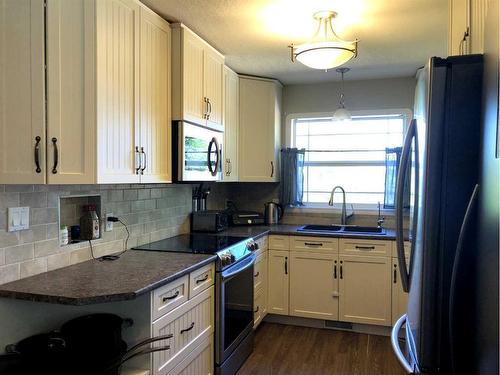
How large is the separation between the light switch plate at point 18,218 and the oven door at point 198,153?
100 centimetres

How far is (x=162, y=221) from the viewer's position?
3.06 m

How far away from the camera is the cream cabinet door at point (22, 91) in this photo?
1670 millimetres

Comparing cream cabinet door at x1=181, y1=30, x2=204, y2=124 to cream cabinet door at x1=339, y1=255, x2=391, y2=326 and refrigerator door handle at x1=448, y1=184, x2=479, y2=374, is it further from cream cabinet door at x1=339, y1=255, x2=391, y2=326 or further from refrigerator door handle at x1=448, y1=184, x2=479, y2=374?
refrigerator door handle at x1=448, y1=184, x2=479, y2=374

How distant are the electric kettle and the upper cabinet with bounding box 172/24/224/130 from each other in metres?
1.18

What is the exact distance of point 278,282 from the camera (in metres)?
3.64

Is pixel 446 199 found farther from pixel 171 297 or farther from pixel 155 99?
pixel 155 99

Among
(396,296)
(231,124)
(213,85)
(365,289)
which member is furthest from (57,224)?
(396,296)

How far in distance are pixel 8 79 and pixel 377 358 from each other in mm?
2980

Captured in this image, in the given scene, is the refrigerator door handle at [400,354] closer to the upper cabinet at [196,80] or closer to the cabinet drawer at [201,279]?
the cabinet drawer at [201,279]

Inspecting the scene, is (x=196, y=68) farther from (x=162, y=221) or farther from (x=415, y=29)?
(x=415, y=29)

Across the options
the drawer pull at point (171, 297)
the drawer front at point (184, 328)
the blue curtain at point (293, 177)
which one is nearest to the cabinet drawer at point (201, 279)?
the drawer front at point (184, 328)

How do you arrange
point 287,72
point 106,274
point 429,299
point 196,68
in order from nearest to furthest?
point 429,299, point 106,274, point 196,68, point 287,72

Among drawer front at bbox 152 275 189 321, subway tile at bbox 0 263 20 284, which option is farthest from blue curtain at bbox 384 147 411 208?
subway tile at bbox 0 263 20 284

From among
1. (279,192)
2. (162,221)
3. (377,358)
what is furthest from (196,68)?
(377,358)
